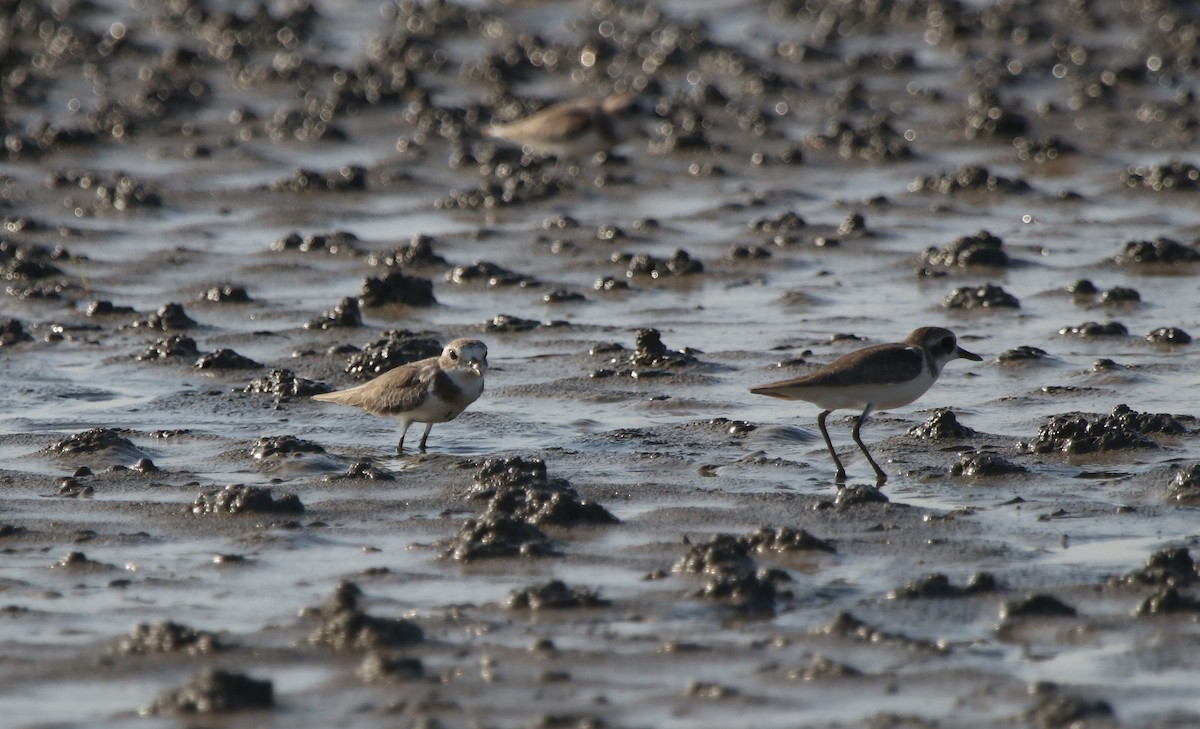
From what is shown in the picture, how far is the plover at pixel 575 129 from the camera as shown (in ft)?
59.9

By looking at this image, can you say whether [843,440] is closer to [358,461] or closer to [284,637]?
[358,461]

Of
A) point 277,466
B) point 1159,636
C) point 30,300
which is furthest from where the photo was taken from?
point 30,300

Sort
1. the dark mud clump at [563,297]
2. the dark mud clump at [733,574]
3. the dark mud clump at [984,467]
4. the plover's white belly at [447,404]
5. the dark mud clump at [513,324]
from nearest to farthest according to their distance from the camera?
the dark mud clump at [733,574] → the dark mud clump at [984,467] → the plover's white belly at [447,404] → the dark mud clump at [513,324] → the dark mud clump at [563,297]

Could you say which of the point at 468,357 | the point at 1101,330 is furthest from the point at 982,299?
the point at 468,357

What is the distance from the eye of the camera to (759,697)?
7074mm

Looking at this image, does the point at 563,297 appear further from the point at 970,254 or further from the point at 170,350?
the point at 970,254

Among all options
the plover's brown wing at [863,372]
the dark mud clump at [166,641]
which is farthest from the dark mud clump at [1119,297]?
the dark mud clump at [166,641]

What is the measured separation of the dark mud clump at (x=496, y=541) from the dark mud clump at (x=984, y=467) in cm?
237

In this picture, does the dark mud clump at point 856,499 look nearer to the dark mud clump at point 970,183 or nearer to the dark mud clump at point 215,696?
the dark mud clump at point 215,696

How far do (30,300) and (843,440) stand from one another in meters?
6.82

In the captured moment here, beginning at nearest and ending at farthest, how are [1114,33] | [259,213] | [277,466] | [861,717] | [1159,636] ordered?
[861,717] → [1159,636] → [277,466] → [259,213] → [1114,33]

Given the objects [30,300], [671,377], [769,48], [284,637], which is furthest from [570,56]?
[284,637]

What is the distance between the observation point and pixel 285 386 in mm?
11867

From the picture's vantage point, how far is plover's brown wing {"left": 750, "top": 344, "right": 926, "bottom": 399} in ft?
32.9
